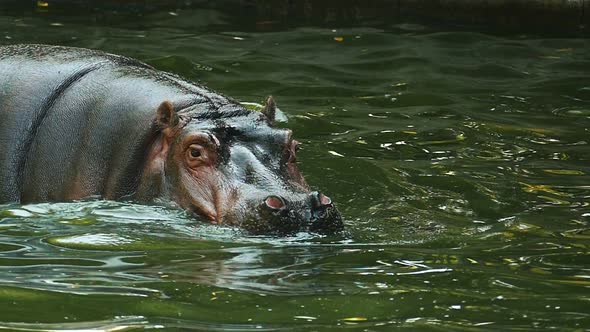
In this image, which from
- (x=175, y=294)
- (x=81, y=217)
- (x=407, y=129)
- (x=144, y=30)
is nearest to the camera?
(x=175, y=294)

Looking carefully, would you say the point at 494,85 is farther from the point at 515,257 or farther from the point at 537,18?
the point at 515,257

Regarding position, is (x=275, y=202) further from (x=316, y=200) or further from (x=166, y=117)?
(x=166, y=117)

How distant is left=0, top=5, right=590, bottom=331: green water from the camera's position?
4918 millimetres

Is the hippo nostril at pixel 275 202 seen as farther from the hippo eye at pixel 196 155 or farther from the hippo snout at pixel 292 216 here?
the hippo eye at pixel 196 155

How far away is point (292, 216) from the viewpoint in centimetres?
624

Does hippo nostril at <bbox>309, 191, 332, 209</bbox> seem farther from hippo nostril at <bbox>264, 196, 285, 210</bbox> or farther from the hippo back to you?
the hippo back

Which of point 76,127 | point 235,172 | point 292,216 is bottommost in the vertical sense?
point 292,216

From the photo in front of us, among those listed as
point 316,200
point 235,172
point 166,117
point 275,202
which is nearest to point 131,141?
point 166,117

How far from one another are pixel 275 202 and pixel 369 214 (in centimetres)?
116

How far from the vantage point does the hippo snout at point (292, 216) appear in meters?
6.23

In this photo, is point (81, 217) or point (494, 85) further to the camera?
point (494, 85)

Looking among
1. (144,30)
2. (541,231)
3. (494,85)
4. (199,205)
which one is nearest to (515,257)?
(541,231)

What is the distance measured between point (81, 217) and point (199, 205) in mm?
620

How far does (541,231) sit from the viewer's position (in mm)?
6828
